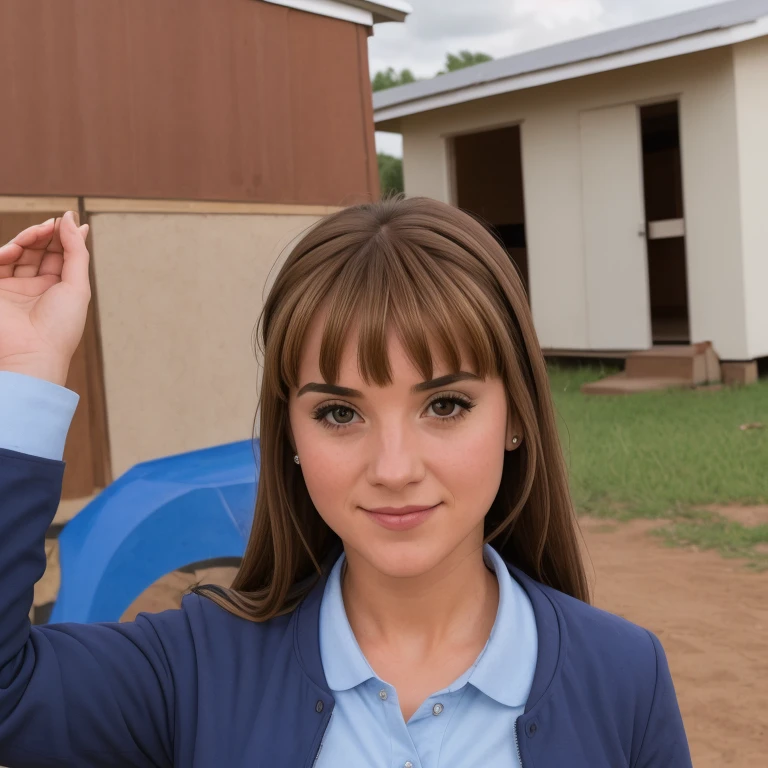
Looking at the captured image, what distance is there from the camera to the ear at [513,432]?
56.4 inches

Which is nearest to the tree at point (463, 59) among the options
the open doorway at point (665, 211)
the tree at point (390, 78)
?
the tree at point (390, 78)

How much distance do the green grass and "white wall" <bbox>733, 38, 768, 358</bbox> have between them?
0.79 m

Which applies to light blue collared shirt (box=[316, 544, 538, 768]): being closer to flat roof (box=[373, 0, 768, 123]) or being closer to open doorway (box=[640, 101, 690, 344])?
flat roof (box=[373, 0, 768, 123])

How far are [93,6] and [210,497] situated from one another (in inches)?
64.0

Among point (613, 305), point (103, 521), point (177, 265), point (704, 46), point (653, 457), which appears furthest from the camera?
point (613, 305)

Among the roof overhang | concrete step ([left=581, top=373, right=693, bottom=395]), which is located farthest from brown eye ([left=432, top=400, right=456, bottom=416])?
concrete step ([left=581, top=373, right=693, bottom=395])

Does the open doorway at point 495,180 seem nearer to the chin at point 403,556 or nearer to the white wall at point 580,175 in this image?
the white wall at point 580,175

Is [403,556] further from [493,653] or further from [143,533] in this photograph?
[143,533]

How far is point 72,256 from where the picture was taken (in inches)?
50.7

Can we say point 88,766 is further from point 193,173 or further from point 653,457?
point 653,457

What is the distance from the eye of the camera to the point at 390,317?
1.28 m

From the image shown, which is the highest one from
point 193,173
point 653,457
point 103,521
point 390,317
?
point 193,173

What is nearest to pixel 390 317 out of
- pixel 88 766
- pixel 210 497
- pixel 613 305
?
pixel 88 766

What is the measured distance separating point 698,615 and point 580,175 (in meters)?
7.55
